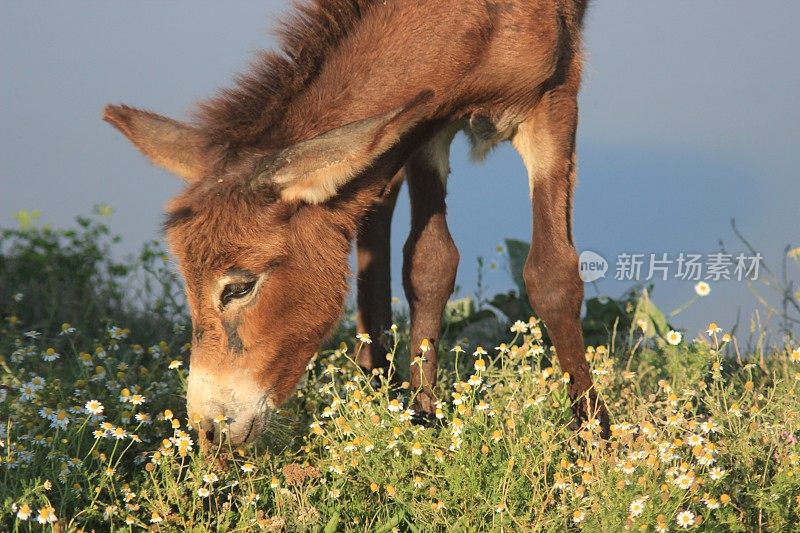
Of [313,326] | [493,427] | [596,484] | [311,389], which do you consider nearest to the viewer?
[596,484]

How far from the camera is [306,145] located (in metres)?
4.38

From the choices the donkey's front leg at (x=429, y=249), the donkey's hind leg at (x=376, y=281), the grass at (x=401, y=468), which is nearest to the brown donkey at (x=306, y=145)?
the grass at (x=401, y=468)

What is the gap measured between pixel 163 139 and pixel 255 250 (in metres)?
0.74

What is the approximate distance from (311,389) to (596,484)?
2095 millimetres

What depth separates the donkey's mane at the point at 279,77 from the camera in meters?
4.71

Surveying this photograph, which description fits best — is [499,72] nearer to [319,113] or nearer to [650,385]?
[319,113]

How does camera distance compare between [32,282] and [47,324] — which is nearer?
[47,324]

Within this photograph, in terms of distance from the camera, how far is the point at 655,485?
374 cm

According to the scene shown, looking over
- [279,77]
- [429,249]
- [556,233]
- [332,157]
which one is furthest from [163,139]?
[556,233]

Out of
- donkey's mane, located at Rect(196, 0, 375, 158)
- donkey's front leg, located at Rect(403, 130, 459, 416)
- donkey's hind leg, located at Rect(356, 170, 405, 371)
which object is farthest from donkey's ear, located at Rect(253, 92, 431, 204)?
donkey's hind leg, located at Rect(356, 170, 405, 371)

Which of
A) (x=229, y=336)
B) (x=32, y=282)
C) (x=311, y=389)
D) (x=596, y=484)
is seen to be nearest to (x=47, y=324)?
(x=32, y=282)

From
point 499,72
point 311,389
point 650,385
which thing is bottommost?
point 650,385

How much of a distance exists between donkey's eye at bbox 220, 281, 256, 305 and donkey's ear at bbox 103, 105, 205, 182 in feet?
1.82

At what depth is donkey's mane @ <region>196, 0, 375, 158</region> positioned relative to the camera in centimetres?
471
